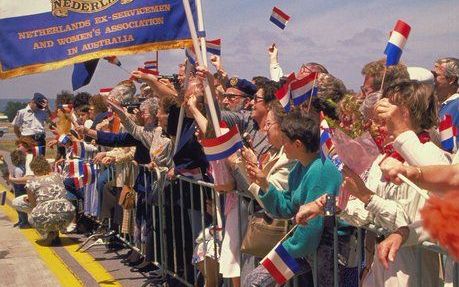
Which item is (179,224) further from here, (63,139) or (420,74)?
(63,139)

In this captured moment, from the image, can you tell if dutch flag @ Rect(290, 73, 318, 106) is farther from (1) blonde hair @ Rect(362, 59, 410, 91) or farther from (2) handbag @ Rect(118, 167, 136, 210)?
(2) handbag @ Rect(118, 167, 136, 210)

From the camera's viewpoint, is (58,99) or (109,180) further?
(58,99)

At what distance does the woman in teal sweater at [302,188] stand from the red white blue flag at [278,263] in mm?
44

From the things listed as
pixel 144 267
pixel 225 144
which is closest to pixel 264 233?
pixel 225 144

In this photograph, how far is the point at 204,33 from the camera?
489 cm

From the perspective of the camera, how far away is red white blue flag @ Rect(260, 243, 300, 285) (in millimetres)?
3441

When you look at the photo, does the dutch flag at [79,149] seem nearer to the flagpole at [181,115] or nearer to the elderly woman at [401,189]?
the flagpole at [181,115]

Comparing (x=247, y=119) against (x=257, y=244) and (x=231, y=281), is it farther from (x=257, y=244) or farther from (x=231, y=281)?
(x=257, y=244)

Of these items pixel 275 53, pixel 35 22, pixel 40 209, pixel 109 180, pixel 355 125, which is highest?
pixel 275 53

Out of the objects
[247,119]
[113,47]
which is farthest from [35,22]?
[247,119]

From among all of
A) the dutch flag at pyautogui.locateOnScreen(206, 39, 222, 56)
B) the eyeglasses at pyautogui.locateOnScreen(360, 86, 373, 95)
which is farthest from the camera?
the eyeglasses at pyautogui.locateOnScreen(360, 86, 373, 95)

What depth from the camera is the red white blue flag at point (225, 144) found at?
11.7 ft

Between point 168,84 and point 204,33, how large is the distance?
838 millimetres

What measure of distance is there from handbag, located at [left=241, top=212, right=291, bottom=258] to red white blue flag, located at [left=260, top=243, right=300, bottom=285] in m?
0.20
